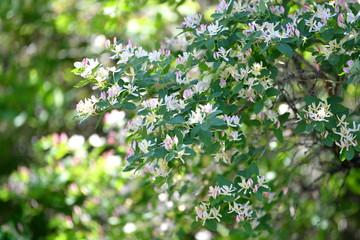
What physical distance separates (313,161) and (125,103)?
44.8 inches

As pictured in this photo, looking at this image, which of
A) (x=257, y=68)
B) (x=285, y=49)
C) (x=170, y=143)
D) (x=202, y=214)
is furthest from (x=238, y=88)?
(x=202, y=214)

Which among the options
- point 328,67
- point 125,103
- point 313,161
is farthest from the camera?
point 313,161

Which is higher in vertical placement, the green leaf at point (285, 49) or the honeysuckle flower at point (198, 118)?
the green leaf at point (285, 49)

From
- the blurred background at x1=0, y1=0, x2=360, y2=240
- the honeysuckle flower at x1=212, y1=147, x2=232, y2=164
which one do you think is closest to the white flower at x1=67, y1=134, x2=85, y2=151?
the blurred background at x1=0, y1=0, x2=360, y2=240

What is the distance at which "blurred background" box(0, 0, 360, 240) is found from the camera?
8.57ft

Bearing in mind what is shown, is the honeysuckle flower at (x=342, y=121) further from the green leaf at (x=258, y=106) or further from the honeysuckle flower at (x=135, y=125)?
the honeysuckle flower at (x=135, y=125)

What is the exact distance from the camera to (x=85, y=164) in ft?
11.0

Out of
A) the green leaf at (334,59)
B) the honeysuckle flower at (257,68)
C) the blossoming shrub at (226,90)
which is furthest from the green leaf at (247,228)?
the green leaf at (334,59)

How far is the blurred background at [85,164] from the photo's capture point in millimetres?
2613

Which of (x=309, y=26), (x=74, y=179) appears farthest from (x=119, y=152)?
(x=309, y=26)

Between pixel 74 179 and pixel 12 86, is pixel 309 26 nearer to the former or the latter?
pixel 74 179

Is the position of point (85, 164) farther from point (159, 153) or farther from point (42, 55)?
point (159, 153)

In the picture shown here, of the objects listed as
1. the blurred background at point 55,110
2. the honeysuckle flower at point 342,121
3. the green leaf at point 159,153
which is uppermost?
the green leaf at point 159,153

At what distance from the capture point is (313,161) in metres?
2.38
